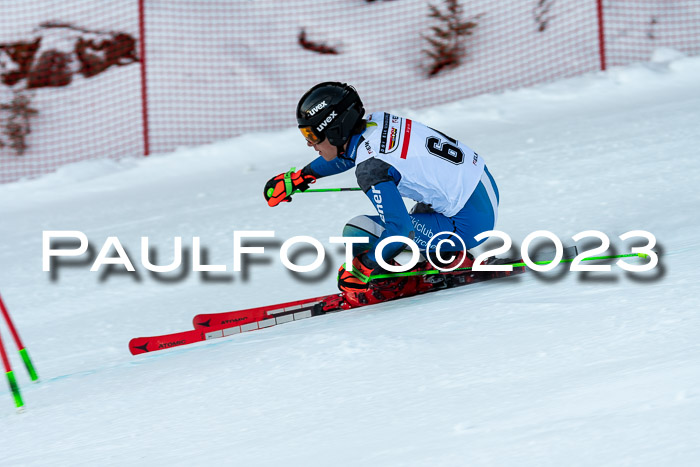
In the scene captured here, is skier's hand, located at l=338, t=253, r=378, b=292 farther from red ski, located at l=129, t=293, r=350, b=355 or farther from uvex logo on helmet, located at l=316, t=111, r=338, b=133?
uvex logo on helmet, located at l=316, t=111, r=338, b=133

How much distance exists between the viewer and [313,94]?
3875 mm

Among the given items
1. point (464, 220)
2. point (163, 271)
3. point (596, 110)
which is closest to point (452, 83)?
point (596, 110)

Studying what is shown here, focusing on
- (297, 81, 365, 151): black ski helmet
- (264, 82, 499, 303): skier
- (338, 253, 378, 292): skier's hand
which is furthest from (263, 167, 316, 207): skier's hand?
(297, 81, 365, 151): black ski helmet

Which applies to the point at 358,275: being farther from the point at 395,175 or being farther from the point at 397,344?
the point at 397,344

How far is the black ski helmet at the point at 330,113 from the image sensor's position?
3.81m

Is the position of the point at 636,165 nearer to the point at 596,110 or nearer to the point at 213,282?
the point at 596,110

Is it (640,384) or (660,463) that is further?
(640,384)

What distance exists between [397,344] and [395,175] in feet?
2.76

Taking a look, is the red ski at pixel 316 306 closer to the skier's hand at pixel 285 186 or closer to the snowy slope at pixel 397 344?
the snowy slope at pixel 397 344

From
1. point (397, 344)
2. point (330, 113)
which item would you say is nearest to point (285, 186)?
point (330, 113)

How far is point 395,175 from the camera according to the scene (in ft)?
12.6

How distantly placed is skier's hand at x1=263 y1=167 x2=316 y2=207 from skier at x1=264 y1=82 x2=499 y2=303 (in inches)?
6.9

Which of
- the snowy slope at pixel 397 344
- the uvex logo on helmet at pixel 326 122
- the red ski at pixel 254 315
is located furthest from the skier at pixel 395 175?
the snowy slope at pixel 397 344

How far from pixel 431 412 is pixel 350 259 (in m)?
1.61
